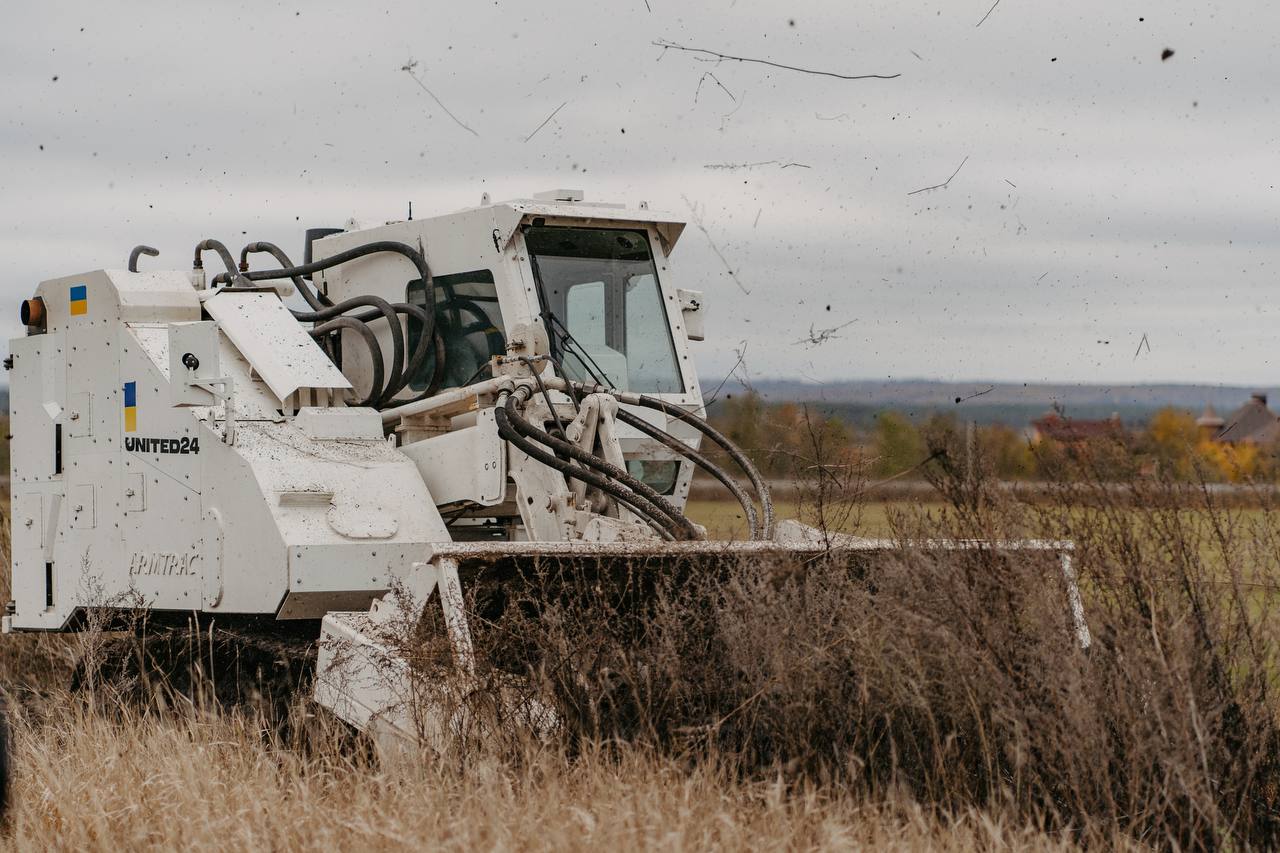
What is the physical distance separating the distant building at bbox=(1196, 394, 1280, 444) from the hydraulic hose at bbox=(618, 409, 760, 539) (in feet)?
7.79

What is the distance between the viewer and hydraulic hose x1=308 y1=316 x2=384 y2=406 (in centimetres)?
921

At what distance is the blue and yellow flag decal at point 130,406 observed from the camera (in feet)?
29.5

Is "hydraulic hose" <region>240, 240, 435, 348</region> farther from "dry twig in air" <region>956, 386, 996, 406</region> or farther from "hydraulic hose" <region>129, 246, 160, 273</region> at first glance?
"dry twig in air" <region>956, 386, 996, 406</region>

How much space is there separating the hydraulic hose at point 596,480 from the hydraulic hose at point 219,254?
253cm

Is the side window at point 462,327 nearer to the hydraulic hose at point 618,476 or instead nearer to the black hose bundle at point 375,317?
the black hose bundle at point 375,317

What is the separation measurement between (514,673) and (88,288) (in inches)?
165

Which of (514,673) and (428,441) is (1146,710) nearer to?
(514,673)

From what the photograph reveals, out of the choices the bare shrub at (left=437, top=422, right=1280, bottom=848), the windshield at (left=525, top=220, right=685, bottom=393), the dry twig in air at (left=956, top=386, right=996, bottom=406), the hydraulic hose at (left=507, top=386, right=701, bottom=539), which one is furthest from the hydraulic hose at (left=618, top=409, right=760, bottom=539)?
the bare shrub at (left=437, top=422, right=1280, bottom=848)

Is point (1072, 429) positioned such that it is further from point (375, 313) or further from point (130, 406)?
point (130, 406)

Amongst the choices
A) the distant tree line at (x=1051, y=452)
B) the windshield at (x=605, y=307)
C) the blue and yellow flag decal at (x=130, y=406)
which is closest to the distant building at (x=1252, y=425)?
the distant tree line at (x=1051, y=452)

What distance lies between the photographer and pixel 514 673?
6809 millimetres

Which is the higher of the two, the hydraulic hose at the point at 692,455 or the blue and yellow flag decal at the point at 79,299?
the blue and yellow flag decal at the point at 79,299

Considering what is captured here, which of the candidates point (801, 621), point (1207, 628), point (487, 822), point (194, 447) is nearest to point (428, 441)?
point (194, 447)

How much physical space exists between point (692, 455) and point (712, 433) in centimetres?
20
